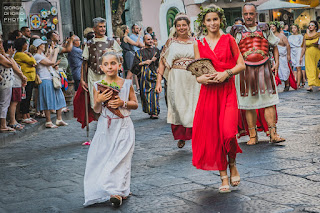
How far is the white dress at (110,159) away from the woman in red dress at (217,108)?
628 mm

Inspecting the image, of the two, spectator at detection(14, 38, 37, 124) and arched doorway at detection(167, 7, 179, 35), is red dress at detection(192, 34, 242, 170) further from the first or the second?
arched doorway at detection(167, 7, 179, 35)

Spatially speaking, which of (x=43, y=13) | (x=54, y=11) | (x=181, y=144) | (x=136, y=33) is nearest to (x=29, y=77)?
(x=181, y=144)

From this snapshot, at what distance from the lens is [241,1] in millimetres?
34625

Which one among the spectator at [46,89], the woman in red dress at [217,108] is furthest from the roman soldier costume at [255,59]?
the spectator at [46,89]

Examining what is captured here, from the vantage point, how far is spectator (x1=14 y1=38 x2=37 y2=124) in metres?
11.8

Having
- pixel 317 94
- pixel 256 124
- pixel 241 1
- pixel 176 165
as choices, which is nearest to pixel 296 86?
pixel 317 94

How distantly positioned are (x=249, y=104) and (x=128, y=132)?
301 cm

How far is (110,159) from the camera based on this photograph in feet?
18.3

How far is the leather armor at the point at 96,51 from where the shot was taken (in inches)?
365

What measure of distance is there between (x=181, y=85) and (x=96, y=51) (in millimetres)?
1431

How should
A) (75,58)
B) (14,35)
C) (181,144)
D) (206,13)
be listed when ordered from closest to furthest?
1. (206,13)
2. (181,144)
3. (14,35)
4. (75,58)

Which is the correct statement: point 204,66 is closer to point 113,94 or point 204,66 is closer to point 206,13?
point 206,13

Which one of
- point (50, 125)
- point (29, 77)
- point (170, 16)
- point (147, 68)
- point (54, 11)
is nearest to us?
point (29, 77)

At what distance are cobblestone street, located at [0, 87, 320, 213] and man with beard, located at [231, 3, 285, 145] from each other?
15.1 inches
